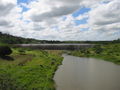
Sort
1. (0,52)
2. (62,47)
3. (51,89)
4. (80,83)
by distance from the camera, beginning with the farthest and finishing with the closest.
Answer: (62,47), (0,52), (80,83), (51,89)

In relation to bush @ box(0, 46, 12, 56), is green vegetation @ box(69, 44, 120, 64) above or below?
below

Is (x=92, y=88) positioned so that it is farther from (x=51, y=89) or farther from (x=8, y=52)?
(x=8, y=52)

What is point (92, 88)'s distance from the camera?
28.3m

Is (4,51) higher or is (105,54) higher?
(4,51)

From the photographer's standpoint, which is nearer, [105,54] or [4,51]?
[4,51]

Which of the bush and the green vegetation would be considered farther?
the green vegetation

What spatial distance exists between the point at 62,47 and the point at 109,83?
406ft

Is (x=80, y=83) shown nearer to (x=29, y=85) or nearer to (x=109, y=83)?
(x=109, y=83)

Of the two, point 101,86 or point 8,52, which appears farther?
point 8,52

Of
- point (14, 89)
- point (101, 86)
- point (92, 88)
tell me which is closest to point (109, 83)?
point (101, 86)

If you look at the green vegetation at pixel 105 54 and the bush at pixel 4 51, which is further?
the green vegetation at pixel 105 54

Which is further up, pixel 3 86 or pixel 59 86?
pixel 3 86

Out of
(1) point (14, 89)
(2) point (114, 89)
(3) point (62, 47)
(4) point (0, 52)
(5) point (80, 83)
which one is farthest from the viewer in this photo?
(3) point (62, 47)

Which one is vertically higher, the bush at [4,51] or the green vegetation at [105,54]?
the bush at [4,51]
